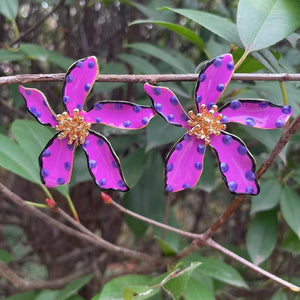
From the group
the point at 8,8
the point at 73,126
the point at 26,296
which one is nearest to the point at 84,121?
the point at 73,126

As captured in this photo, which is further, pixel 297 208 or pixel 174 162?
pixel 297 208

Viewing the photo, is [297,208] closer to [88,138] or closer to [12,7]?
[88,138]

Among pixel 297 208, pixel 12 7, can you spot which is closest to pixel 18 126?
pixel 12 7

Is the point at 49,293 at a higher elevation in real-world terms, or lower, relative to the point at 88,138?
lower

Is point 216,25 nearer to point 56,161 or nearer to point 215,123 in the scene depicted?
point 215,123

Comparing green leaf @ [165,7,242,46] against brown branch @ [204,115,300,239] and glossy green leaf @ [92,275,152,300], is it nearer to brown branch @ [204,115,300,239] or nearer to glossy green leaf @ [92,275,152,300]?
brown branch @ [204,115,300,239]

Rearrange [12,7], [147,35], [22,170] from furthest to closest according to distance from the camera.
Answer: [147,35]
[12,7]
[22,170]

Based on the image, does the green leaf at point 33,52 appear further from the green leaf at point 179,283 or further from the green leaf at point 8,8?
the green leaf at point 179,283
